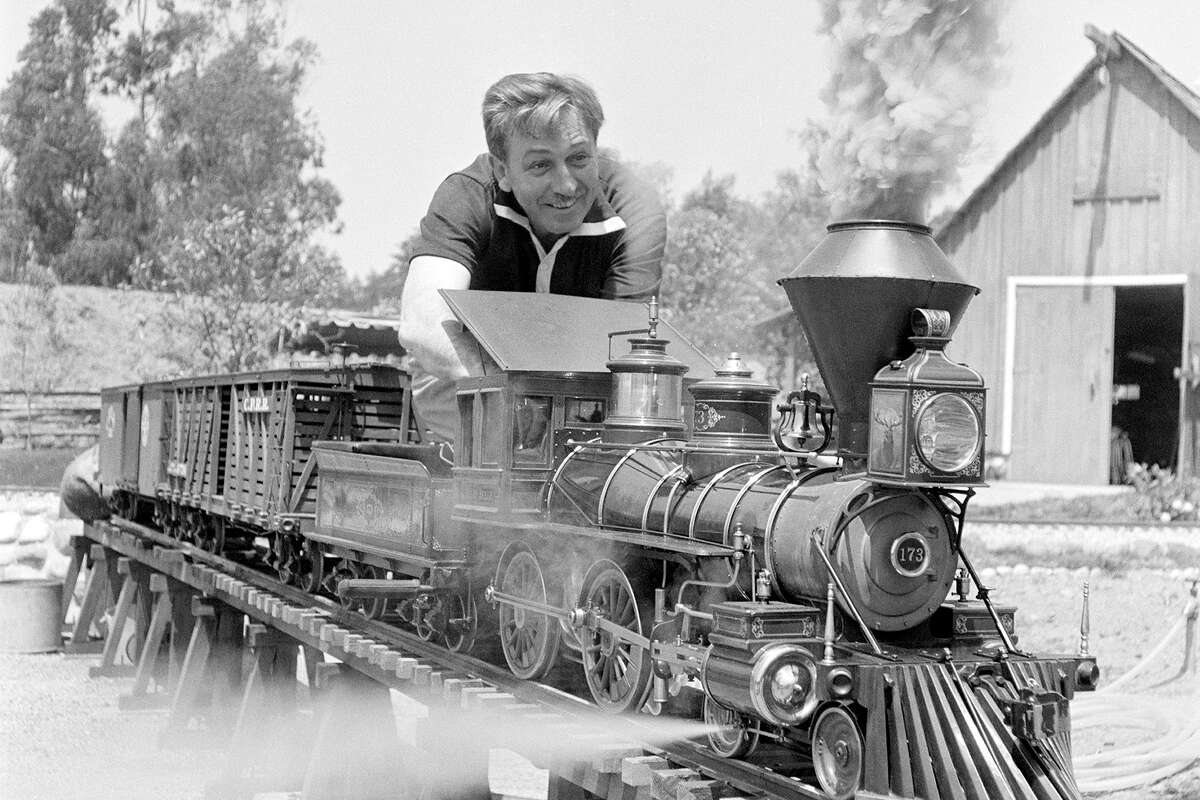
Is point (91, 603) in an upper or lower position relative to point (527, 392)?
lower

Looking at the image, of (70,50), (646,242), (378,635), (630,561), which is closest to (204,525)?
(378,635)

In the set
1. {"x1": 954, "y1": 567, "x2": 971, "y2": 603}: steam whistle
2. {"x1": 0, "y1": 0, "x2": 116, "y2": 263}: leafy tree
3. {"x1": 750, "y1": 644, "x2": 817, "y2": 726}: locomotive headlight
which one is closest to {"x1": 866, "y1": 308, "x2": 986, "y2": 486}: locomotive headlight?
{"x1": 954, "y1": 567, "x2": 971, "y2": 603}: steam whistle

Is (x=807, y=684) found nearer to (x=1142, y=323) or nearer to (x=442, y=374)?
(x=442, y=374)

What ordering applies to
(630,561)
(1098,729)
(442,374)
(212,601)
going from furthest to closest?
(212,601) → (1098,729) → (442,374) → (630,561)

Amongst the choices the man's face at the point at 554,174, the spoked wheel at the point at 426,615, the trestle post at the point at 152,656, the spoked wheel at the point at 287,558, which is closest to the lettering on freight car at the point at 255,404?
the spoked wheel at the point at 287,558

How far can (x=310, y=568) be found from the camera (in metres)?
10.7

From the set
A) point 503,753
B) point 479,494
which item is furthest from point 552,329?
point 503,753

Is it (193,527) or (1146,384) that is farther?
(1146,384)

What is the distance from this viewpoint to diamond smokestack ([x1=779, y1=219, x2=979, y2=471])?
16.6ft

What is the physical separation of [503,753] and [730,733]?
6.77 meters

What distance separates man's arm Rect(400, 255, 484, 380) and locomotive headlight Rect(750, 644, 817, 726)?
333 cm

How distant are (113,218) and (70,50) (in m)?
5.39

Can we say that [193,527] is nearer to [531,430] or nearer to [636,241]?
[636,241]

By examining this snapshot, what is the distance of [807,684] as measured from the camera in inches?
196
